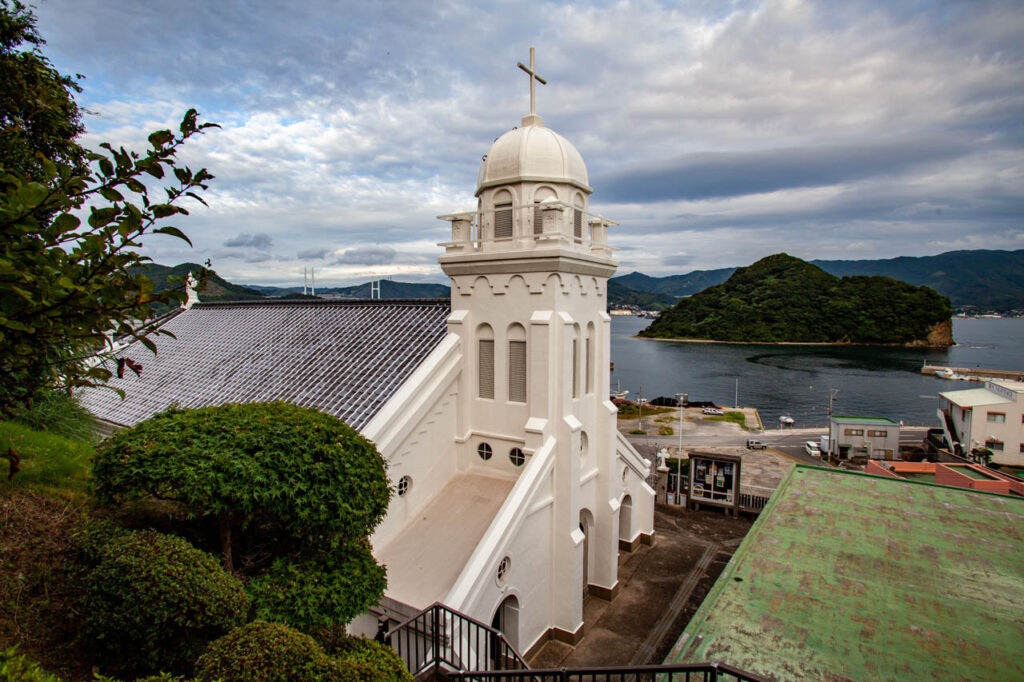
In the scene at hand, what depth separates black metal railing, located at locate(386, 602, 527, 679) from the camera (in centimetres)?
870

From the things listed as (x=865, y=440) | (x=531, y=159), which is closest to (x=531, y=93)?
(x=531, y=159)

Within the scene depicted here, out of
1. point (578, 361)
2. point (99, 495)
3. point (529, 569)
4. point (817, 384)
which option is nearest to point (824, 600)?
point (529, 569)

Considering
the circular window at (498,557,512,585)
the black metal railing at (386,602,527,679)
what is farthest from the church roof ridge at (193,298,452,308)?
the black metal railing at (386,602,527,679)

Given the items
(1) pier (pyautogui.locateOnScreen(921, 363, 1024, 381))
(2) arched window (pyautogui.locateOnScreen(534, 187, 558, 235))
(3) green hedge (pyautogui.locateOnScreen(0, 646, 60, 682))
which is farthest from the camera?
(1) pier (pyautogui.locateOnScreen(921, 363, 1024, 381))

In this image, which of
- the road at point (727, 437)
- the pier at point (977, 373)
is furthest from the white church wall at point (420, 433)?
the pier at point (977, 373)

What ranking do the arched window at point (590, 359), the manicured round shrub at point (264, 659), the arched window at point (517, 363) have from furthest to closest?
the arched window at point (590, 359)
the arched window at point (517, 363)
the manicured round shrub at point (264, 659)

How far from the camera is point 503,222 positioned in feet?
54.7

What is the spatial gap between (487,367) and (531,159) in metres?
6.28

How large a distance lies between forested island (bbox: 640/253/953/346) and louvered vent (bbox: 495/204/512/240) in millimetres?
159230

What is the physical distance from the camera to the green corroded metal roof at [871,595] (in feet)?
31.0

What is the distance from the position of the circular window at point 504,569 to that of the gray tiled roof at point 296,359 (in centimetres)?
516

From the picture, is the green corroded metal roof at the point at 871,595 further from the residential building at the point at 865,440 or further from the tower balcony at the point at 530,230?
the residential building at the point at 865,440

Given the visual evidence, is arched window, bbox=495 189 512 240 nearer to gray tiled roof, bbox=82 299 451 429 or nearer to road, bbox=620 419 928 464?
gray tiled roof, bbox=82 299 451 429

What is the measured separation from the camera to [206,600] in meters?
6.82
